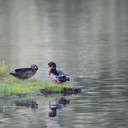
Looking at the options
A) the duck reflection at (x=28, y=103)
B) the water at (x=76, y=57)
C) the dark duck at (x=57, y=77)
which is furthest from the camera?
the dark duck at (x=57, y=77)

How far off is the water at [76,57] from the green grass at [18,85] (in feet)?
1.47

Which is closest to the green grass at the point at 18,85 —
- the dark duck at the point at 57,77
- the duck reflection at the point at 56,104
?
the dark duck at the point at 57,77

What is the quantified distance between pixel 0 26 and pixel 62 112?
139ft

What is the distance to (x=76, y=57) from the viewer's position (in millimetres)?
40312

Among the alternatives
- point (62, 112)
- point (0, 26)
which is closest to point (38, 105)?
point (62, 112)

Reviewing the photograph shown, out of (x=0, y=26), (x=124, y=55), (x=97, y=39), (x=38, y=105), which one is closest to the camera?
(x=38, y=105)

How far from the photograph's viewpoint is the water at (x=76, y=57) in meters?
23.5

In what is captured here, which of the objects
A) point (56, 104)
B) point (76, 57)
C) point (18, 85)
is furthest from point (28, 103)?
point (76, 57)

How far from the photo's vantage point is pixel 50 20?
6969 centimetres

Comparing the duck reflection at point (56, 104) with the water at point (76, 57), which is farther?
the duck reflection at point (56, 104)

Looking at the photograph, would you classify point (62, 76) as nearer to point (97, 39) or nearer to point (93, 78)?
point (93, 78)

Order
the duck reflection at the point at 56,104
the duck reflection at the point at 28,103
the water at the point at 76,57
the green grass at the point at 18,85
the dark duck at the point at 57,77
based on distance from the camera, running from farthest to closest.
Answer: the dark duck at the point at 57,77 < the green grass at the point at 18,85 < the duck reflection at the point at 28,103 < the duck reflection at the point at 56,104 < the water at the point at 76,57

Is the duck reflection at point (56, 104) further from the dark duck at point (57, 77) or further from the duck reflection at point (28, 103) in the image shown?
the dark duck at point (57, 77)

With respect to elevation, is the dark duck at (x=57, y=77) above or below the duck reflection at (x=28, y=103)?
above
